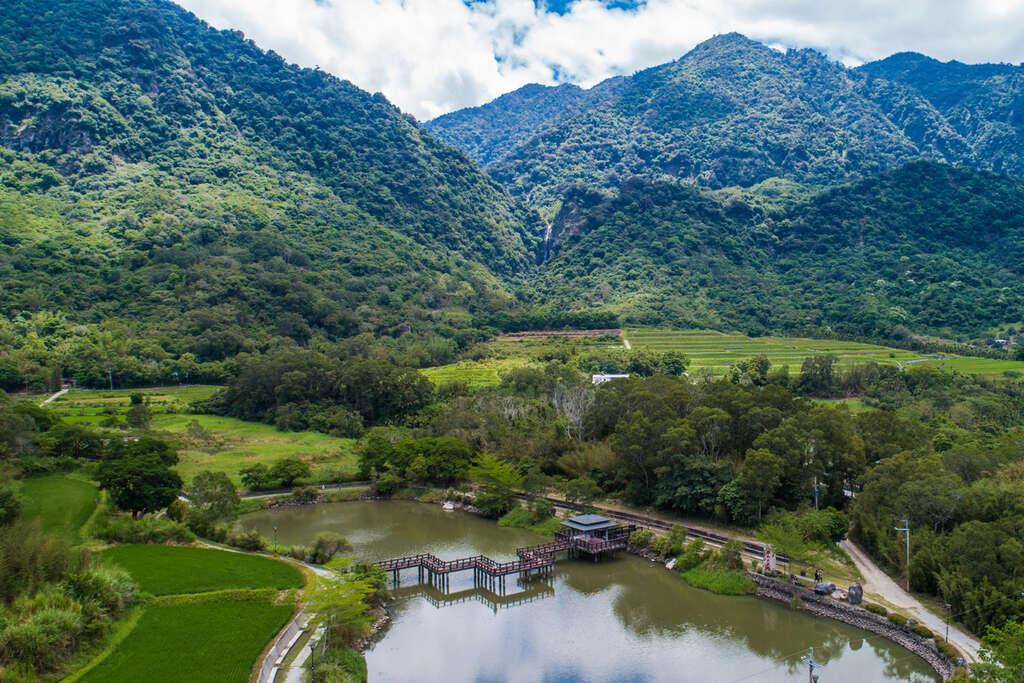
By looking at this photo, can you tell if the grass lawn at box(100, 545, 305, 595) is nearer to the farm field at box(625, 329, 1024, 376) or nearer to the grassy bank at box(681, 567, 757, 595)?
the grassy bank at box(681, 567, 757, 595)

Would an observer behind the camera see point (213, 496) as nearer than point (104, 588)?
No

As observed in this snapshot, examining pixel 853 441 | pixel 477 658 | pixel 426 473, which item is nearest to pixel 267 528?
pixel 426 473

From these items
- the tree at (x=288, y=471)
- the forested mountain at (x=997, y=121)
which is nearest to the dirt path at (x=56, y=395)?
the tree at (x=288, y=471)

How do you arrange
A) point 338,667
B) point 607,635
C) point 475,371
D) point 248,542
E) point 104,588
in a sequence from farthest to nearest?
point 475,371 < point 248,542 < point 607,635 < point 104,588 < point 338,667

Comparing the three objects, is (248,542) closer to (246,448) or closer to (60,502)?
(60,502)

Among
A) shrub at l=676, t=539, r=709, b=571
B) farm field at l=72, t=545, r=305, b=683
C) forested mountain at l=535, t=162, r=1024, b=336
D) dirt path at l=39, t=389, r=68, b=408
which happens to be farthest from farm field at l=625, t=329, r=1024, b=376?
dirt path at l=39, t=389, r=68, b=408

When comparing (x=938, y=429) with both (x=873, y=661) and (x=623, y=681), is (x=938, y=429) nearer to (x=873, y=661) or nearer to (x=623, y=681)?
(x=873, y=661)

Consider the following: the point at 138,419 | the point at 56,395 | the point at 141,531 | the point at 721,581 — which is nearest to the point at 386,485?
the point at 141,531

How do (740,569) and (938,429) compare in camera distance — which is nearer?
(740,569)
